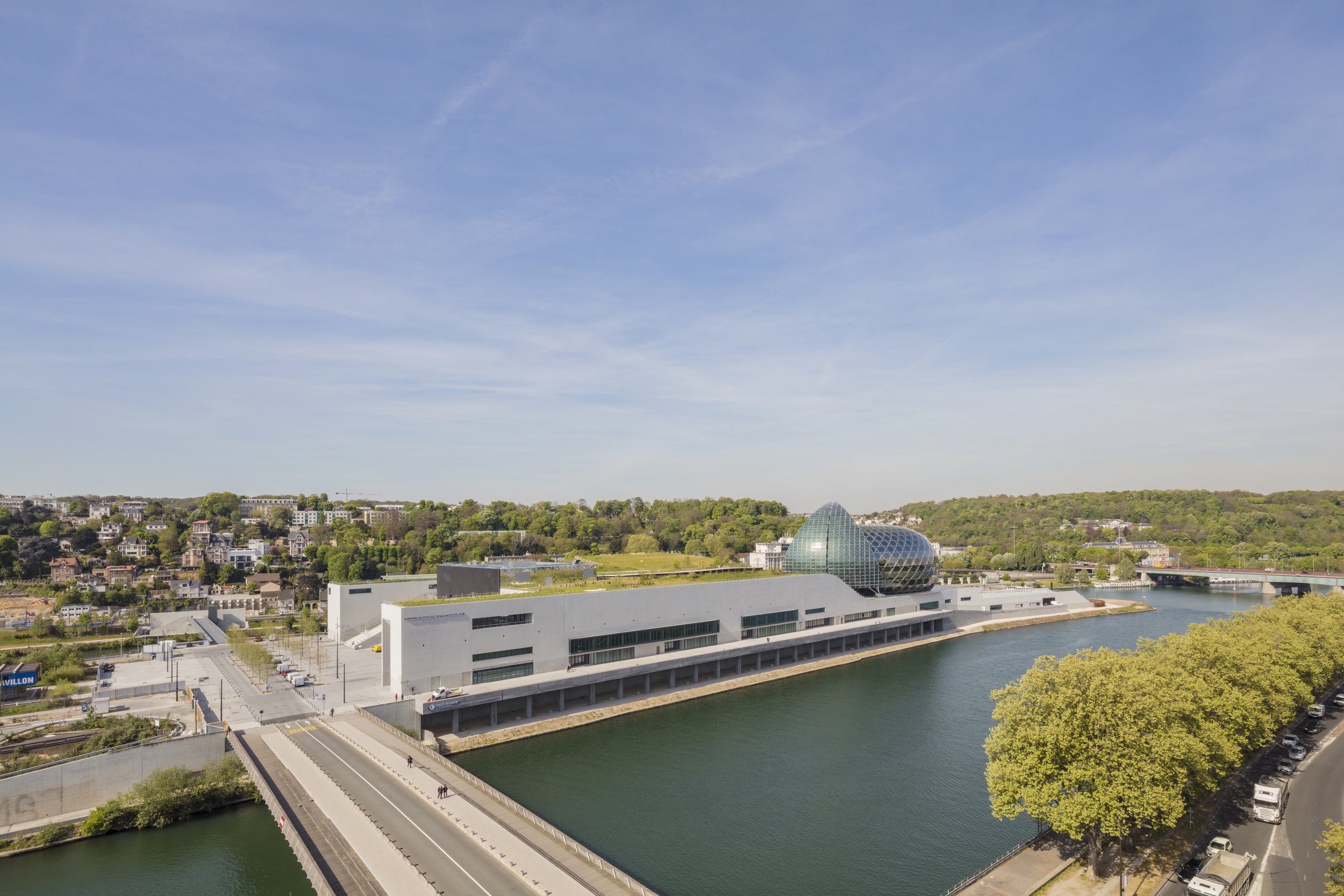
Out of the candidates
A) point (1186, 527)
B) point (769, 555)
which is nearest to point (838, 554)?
point (769, 555)

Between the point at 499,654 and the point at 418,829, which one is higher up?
the point at 499,654

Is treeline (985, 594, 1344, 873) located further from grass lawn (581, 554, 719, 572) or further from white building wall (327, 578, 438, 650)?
white building wall (327, 578, 438, 650)

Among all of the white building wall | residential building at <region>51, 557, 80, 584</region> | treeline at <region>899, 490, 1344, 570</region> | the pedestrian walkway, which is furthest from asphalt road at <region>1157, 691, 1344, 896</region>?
residential building at <region>51, 557, 80, 584</region>

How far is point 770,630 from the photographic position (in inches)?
2254

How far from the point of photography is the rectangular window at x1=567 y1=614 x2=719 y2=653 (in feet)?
149

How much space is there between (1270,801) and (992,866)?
461 inches

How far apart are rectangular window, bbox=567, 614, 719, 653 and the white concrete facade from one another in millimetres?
150

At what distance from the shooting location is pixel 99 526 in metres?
131

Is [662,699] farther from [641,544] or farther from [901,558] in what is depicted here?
[641,544]

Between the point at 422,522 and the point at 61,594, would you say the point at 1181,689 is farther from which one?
the point at 422,522

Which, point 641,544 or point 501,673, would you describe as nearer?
point 501,673

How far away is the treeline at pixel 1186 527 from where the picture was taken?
435 ft

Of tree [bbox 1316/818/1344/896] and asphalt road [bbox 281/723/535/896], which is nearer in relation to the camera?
tree [bbox 1316/818/1344/896]

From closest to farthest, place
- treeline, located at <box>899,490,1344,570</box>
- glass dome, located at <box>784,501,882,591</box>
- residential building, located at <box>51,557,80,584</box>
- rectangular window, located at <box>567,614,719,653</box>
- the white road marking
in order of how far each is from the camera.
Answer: the white road marking < rectangular window, located at <box>567,614,719,653</box> < glass dome, located at <box>784,501,882,591</box> < residential building, located at <box>51,557,80,584</box> < treeline, located at <box>899,490,1344,570</box>
